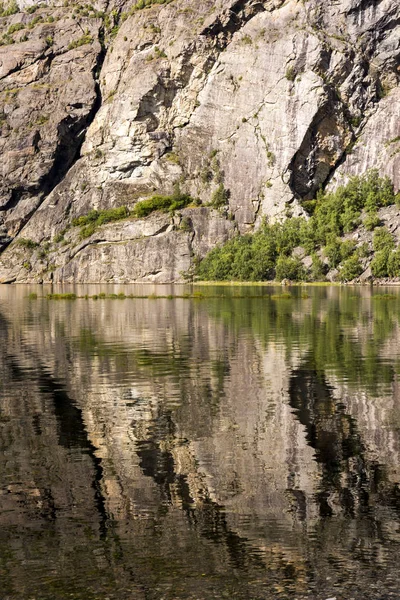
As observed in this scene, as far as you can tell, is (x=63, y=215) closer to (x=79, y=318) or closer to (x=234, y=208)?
(x=234, y=208)

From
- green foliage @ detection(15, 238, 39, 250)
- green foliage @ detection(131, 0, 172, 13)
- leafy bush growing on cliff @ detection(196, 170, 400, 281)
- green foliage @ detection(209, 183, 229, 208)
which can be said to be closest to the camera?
leafy bush growing on cliff @ detection(196, 170, 400, 281)

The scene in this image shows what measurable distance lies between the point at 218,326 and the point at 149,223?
370 feet

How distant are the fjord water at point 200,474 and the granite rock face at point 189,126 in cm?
12161

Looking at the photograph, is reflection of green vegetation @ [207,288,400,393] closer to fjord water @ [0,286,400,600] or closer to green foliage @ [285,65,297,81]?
fjord water @ [0,286,400,600]

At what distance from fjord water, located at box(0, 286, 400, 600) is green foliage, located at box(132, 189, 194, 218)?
128m

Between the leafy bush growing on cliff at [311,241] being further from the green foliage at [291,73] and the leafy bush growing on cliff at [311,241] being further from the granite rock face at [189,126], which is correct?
the green foliage at [291,73]

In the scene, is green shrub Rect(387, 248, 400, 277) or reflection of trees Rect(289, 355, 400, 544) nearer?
reflection of trees Rect(289, 355, 400, 544)

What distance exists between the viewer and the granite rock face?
510 ft

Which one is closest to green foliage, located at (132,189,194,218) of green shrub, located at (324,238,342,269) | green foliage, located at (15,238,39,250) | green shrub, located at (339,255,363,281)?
green foliage, located at (15,238,39,250)

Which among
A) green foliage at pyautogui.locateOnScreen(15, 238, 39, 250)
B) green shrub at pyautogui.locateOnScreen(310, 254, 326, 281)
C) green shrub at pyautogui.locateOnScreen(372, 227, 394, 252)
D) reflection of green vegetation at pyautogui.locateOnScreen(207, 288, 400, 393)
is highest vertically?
green foliage at pyautogui.locateOnScreen(15, 238, 39, 250)

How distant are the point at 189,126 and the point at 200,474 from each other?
15963cm

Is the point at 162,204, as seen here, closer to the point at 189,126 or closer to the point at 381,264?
the point at 189,126

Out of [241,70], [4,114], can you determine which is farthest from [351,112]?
[4,114]

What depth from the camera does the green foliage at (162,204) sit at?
16525cm
